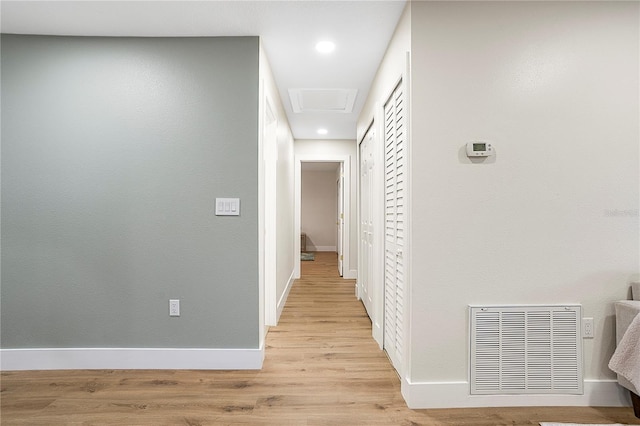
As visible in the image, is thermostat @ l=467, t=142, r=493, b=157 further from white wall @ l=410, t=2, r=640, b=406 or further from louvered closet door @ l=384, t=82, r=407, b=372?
louvered closet door @ l=384, t=82, r=407, b=372

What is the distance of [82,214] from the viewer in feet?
8.40

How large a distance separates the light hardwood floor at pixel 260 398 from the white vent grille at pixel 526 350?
0.14m

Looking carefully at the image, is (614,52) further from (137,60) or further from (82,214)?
(82,214)

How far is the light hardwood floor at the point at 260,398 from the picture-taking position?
194 centimetres

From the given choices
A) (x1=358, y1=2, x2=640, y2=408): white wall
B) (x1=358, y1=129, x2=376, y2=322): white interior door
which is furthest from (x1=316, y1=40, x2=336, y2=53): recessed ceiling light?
(x1=358, y1=129, x2=376, y2=322): white interior door

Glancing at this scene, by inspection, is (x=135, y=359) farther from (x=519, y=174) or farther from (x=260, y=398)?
(x=519, y=174)

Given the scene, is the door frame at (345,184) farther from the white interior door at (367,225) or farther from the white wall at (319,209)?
the white wall at (319,209)

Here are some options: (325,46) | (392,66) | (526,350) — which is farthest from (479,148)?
(325,46)

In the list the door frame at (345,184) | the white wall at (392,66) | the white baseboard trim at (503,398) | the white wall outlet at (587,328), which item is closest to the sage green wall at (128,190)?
the white wall at (392,66)

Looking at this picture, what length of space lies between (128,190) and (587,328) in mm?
3071

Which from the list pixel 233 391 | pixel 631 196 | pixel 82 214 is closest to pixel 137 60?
pixel 82 214

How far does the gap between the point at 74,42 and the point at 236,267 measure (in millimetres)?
1970

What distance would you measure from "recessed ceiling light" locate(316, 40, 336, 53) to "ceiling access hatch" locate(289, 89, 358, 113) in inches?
33.5

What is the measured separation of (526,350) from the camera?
6.73 ft
